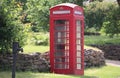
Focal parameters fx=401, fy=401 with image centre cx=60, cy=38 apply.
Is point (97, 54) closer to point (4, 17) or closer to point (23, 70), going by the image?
point (23, 70)

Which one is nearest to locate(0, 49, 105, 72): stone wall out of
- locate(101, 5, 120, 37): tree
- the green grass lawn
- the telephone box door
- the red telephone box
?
the red telephone box

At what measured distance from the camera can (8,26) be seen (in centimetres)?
1239

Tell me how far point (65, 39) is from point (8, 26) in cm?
265

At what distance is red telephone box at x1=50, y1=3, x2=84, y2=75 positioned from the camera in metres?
14.0

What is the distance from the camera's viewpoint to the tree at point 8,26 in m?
12.3

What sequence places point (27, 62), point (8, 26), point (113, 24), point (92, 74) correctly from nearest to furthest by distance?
point (8, 26), point (27, 62), point (92, 74), point (113, 24)

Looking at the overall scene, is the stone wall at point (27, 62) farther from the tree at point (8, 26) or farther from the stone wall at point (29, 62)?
the tree at point (8, 26)

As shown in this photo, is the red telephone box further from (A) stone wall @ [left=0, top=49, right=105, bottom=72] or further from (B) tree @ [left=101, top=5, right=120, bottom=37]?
(B) tree @ [left=101, top=5, right=120, bottom=37]

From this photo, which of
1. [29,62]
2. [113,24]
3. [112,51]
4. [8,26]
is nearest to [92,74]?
[29,62]

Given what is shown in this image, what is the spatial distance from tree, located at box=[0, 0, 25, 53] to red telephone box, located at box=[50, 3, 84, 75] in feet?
5.68

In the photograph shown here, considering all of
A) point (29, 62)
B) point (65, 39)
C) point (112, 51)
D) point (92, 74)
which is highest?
point (65, 39)

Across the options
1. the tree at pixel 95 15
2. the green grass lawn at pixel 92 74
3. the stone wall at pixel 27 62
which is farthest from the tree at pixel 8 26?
the tree at pixel 95 15

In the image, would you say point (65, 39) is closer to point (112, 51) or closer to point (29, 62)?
point (29, 62)

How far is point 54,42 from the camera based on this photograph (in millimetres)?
14289
